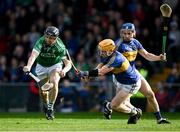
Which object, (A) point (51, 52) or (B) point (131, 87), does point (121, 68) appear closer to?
(B) point (131, 87)

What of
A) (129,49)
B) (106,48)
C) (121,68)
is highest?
(106,48)

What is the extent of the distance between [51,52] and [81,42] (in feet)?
26.2

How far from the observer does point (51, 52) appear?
59.2ft

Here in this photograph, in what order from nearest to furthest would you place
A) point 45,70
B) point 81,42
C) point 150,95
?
point 150,95, point 45,70, point 81,42

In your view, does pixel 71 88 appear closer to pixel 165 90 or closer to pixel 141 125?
pixel 165 90

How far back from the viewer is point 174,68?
24.0m

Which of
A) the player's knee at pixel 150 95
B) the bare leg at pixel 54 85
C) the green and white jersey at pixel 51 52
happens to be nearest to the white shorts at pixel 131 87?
the player's knee at pixel 150 95

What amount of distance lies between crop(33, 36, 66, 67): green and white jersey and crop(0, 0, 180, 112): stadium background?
4.78 m

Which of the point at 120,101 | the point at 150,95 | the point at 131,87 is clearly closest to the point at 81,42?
the point at 150,95

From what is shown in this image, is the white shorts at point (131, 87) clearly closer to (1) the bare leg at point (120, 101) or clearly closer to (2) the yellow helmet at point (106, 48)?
(1) the bare leg at point (120, 101)

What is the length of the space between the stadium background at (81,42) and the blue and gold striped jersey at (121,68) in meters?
6.53

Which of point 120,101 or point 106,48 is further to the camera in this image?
point 120,101

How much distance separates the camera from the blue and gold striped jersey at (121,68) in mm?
15844

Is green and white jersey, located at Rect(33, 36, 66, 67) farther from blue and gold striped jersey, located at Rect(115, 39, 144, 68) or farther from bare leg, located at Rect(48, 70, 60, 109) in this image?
blue and gold striped jersey, located at Rect(115, 39, 144, 68)
